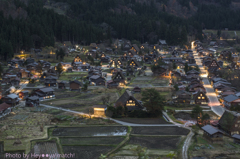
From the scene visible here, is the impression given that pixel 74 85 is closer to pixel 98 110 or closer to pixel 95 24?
pixel 98 110

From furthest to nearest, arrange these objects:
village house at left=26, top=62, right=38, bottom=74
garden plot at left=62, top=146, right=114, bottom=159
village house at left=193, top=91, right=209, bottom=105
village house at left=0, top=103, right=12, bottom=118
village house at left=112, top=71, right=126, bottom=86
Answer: village house at left=26, top=62, right=38, bottom=74 < village house at left=112, top=71, right=126, bottom=86 < village house at left=193, top=91, right=209, bottom=105 < village house at left=0, top=103, right=12, bottom=118 < garden plot at left=62, top=146, right=114, bottom=159

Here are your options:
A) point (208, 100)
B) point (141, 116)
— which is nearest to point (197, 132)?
point (141, 116)

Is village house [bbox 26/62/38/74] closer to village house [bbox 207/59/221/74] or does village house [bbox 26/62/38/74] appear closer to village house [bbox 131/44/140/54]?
village house [bbox 131/44/140/54]

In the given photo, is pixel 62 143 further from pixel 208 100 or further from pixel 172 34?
pixel 172 34

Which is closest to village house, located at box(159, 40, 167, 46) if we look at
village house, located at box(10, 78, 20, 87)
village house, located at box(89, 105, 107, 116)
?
village house, located at box(10, 78, 20, 87)

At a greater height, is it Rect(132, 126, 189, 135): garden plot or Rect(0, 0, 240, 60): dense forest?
Rect(0, 0, 240, 60): dense forest

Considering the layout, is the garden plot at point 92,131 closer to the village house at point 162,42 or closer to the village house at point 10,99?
the village house at point 10,99
